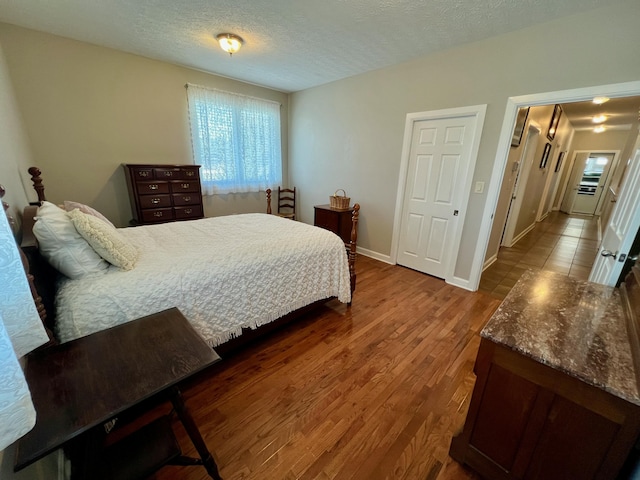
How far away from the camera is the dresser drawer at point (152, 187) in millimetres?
3137

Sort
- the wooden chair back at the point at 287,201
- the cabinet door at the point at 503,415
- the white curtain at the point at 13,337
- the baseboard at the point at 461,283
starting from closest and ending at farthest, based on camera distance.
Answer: the white curtain at the point at 13,337, the cabinet door at the point at 503,415, the baseboard at the point at 461,283, the wooden chair back at the point at 287,201

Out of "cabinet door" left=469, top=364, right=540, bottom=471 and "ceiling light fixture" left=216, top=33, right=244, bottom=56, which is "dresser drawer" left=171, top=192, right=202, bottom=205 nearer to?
"ceiling light fixture" left=216, top=33, right=244, bottom=56

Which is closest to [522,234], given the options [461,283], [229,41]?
[461,283]

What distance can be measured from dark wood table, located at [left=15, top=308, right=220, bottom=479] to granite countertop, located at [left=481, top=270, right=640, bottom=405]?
48.2 inches

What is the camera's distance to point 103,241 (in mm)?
1413

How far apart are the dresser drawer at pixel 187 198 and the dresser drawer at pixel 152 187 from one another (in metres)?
0.14

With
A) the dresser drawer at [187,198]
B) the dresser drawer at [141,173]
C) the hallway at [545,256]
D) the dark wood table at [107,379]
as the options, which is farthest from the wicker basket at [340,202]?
the dark wood table at [107,379]

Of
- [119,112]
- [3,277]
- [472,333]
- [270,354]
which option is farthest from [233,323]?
[119,112]

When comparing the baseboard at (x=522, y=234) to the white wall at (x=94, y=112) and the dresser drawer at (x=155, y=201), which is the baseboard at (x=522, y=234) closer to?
the dresser drawer at (x=155, y=201)

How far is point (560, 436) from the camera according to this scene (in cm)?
94

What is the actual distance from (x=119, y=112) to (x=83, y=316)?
3.09 meters

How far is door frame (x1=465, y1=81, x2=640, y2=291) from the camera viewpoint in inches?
79.0

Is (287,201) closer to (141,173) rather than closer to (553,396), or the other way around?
(141,173)

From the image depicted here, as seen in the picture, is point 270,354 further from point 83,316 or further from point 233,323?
point 83,316
